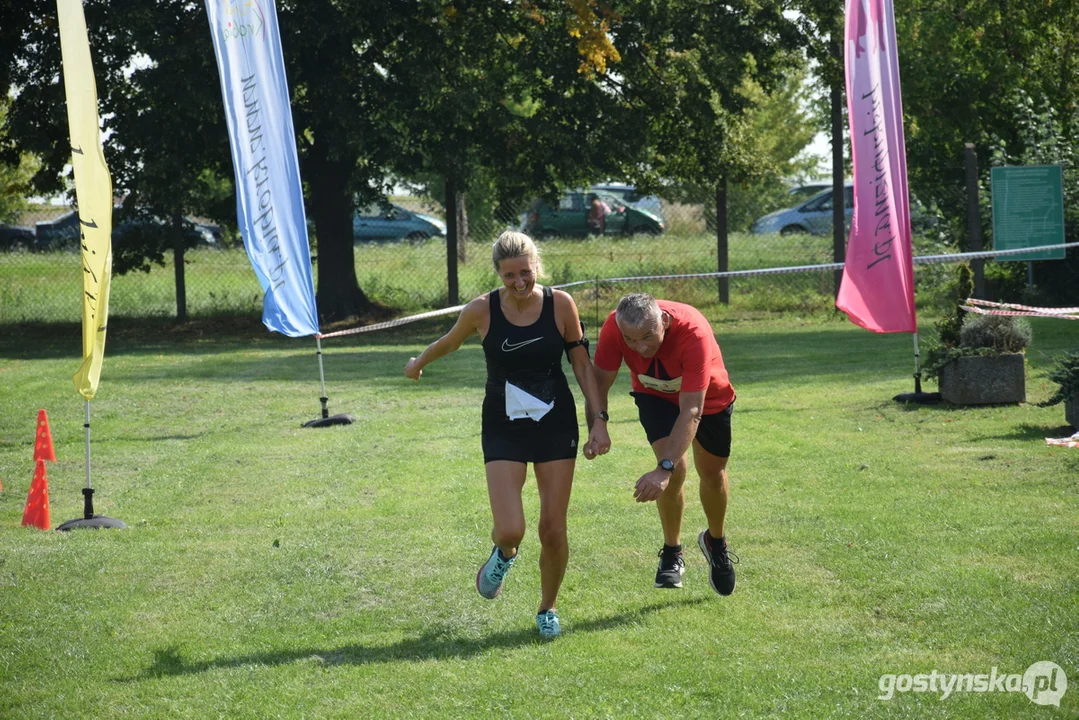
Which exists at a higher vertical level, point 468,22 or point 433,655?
point 468,22

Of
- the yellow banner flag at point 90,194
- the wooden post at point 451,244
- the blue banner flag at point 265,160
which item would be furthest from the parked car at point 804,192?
the yellow banner flag at point 90,194

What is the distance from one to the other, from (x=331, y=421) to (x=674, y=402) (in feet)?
20.0

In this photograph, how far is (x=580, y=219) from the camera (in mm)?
25203

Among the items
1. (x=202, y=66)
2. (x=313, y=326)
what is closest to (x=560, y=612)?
(x=313, y=326)

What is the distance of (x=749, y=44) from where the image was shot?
20.8m

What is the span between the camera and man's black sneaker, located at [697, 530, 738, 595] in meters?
5.79

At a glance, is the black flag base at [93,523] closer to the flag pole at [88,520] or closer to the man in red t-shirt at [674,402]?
the flag pole at [88,520]

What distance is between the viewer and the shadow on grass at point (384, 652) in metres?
5.02

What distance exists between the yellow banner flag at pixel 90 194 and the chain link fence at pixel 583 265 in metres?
14.0

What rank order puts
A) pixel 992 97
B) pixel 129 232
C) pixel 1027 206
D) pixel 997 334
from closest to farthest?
pixel 997 334, pixel 1027 206, pixel 129 232, pixel 992 97

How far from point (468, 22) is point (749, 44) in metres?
4.89

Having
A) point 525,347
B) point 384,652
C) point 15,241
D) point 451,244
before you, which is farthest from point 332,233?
point 384,652

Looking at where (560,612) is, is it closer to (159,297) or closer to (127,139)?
(127,139)

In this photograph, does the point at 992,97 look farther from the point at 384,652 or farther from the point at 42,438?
the point at 384,652
